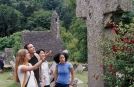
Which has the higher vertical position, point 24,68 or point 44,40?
point 24,68

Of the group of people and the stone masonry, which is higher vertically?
the stone masonry

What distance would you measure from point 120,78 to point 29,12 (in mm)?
89459

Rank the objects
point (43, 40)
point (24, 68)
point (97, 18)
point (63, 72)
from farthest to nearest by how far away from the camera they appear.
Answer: point (43, 40) → point (63, 72) → point (97, 18) → point (24, 68)

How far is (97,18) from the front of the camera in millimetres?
6812

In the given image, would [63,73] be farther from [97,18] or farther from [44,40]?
[44,40]

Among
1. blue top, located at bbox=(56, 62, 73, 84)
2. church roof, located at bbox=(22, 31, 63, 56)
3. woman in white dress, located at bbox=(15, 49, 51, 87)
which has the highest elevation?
woman in white dress, located at bbox=(15, 49, 51, 87)

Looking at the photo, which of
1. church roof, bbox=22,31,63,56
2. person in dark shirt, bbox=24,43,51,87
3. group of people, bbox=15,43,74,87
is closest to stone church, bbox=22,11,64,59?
church roof, bbox=22,31,63,56

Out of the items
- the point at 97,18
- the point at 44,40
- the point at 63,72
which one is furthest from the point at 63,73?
the point at 44,40

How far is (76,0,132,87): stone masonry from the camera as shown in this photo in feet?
20.4

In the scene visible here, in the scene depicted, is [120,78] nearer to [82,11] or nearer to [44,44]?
[82,11]

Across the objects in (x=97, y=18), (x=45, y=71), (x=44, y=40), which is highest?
(x=97, y=18)

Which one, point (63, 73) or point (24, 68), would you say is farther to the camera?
point (63, 73)

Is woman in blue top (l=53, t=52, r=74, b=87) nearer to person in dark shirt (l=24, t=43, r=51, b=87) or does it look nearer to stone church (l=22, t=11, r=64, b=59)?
person in dark shirt (l=24, t=43, r=51, b=87)

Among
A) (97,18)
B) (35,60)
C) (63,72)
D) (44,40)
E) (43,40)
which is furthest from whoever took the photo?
(44,40)
